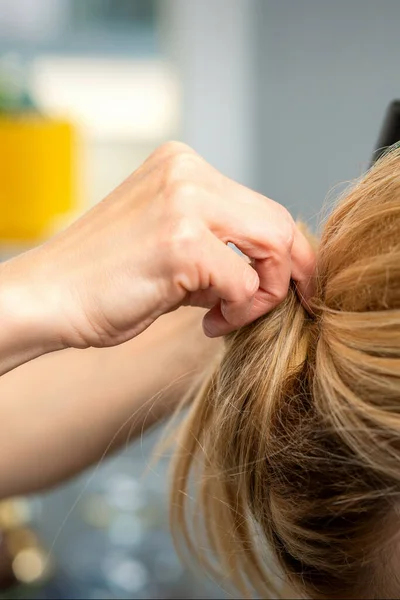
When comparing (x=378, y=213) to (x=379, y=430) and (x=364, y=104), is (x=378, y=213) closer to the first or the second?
(x=379, y=430)

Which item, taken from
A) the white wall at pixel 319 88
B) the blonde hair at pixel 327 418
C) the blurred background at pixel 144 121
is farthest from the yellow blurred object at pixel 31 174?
the blonde hair at pixel 327 418

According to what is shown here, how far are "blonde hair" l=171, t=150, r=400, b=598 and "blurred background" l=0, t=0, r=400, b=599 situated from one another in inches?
5.5

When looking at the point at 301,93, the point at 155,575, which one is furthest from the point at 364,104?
the point at 155,575

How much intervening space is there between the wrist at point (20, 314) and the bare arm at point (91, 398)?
26 centimetres

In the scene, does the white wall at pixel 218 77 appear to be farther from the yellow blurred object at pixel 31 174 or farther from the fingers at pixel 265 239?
the fingers at pixel 265 239

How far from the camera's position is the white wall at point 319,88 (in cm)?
263

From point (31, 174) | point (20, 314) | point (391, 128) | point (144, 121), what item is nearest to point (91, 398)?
point (20, 314)

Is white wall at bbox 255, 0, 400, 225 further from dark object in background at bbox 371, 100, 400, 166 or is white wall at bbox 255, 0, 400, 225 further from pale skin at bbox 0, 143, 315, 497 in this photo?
pale skin at bbox 0, 143, 315, 497

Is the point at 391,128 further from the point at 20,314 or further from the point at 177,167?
the point at 20,314

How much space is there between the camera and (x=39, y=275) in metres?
0.68

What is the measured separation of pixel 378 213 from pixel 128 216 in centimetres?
20

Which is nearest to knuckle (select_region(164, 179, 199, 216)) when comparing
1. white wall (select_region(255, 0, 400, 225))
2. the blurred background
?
the blurred background

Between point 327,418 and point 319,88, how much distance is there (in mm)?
2512

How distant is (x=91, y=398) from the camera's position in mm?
955
